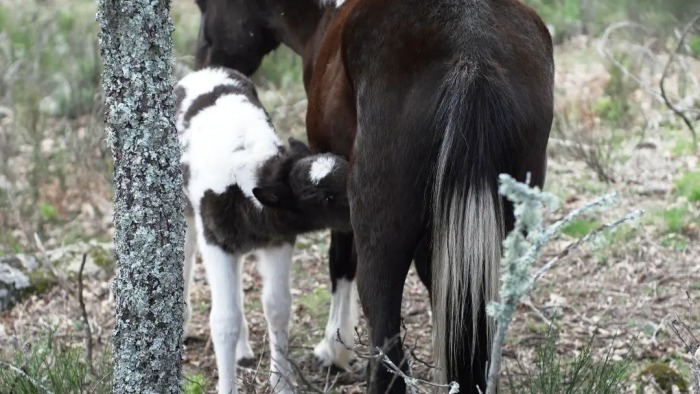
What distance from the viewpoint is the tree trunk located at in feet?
10.7

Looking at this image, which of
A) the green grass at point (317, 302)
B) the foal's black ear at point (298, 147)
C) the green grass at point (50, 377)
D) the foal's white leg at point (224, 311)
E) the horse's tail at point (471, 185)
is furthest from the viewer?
the green grass at point (317, 302)

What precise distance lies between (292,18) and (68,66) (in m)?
5.95

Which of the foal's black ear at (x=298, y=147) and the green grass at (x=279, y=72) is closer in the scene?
the foal's black ear at (x=298, y=147)

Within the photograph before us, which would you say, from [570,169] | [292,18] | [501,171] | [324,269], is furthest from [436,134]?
[570,169]

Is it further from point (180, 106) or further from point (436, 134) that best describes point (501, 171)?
point (180, 106)

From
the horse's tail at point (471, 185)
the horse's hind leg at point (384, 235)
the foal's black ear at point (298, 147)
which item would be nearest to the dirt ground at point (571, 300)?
the foal's black ear at point (298, 147)

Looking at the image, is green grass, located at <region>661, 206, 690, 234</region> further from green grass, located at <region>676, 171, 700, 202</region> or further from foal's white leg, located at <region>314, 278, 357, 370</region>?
foal's white leg, located at <region>314, 278, 357, 370</region>

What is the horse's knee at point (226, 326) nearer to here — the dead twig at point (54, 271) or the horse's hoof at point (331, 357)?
the horse's hoof at point (331, 357)

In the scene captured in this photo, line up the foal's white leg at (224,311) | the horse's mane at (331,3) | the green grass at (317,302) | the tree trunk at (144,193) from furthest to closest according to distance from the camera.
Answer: the green grass at (317,302), the horse's mane at (331,3), the foal's white leg at (224,311), the tree trunk at (144,193)

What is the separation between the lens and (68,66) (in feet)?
35.0

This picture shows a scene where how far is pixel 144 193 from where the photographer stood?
3.34 metres

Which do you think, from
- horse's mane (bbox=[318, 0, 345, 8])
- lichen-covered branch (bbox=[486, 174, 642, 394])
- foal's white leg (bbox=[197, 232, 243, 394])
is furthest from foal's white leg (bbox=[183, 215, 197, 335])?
lichen-covered branch (bbox=[486, 174, 642, 394])

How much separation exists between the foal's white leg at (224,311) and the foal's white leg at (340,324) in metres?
0.80

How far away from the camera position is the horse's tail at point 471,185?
11.3 feet
